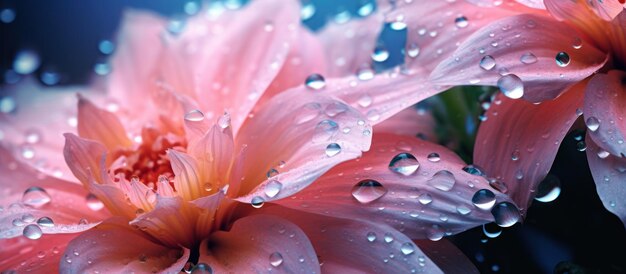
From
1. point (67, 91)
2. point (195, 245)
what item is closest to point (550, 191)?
point (195, 245)

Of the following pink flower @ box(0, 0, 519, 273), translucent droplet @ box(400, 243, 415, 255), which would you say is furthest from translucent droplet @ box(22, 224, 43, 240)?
translucent droplet @ box(400, 243, 415, 255)

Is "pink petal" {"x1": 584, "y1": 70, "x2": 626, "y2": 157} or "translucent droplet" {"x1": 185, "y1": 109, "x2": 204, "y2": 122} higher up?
"pink petal" {"x1": 584, "y1": 70, "x2": 626, "y2": 157}

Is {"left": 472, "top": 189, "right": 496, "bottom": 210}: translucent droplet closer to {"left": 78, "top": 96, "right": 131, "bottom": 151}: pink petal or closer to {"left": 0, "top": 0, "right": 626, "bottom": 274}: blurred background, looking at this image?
{"left": 0, "top": 0, "right": 626, "bottom": 274}: blurred background

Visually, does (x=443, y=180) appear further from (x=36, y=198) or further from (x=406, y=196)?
(x=36, y=198)

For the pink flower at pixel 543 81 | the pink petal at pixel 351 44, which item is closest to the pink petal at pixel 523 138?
the pink flower at pixel 543 81

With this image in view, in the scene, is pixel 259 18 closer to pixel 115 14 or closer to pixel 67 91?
pixel 67 91

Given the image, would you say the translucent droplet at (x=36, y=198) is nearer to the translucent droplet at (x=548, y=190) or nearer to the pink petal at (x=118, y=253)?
the pink petal at (x=118, y=253)
